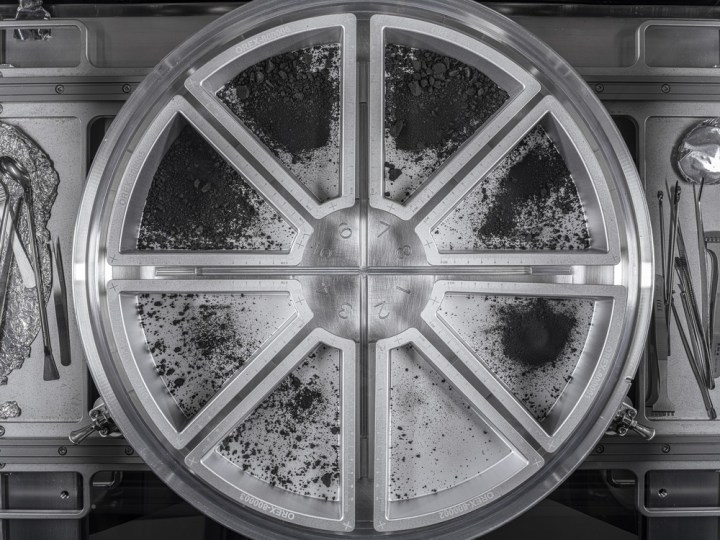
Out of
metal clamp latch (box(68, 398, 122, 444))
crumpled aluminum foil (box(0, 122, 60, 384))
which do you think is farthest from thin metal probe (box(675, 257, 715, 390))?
crumpled aluminum foil (box(0, 122, 60, 384))

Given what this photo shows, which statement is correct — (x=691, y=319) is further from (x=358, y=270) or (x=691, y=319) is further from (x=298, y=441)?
(x=298, y=441)

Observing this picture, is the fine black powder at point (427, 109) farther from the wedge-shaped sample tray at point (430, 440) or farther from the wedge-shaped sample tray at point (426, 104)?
the wedge-shaped sample tray at point (430, 440)

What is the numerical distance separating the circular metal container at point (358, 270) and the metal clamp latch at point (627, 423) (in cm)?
10

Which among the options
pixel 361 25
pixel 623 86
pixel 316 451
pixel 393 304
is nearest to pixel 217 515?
pixel 316 451

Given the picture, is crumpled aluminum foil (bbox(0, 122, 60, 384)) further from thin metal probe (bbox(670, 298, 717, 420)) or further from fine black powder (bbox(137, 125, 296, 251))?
thin metal probe (bbox(670, 298, 717, 420))

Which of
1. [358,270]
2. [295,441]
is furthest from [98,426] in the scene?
[358,270]

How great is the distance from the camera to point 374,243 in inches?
49.6

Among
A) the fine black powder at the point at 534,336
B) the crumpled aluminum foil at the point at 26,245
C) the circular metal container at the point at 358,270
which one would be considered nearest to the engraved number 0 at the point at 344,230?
the circular metal container at the point at 358,270

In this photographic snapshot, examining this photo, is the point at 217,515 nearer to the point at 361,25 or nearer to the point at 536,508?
the point at 536,508

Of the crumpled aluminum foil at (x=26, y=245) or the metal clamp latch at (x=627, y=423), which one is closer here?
the metal clamp latch at (x=627, y=423)

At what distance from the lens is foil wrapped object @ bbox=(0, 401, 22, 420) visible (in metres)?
1.41

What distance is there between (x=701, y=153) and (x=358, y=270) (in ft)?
3.09

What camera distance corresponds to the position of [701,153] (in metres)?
1.40

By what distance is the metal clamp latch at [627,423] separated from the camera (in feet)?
4.22
